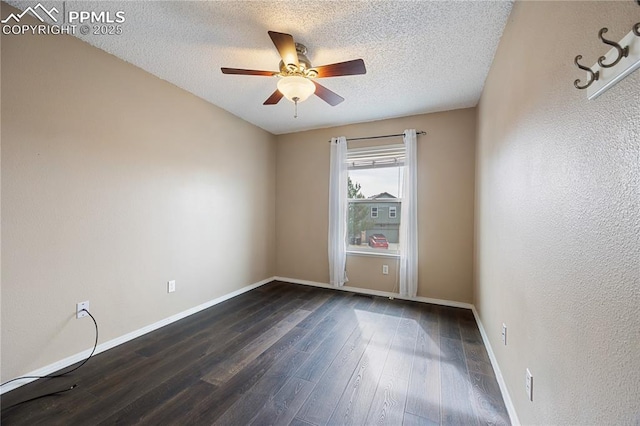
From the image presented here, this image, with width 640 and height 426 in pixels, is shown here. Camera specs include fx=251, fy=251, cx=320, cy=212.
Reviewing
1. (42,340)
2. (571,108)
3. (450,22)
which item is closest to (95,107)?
(42,340)

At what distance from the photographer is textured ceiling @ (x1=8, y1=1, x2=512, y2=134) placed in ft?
5.48

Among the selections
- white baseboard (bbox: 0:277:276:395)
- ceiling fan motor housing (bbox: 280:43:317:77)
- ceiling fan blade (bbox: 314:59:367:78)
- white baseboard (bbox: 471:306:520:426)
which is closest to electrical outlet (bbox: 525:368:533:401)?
white baseboard (bbox: 471:306:520:426)

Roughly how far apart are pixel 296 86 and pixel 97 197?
1879 millimetres

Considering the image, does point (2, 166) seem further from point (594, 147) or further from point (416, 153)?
point (416, 153)

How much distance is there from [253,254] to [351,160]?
210cm

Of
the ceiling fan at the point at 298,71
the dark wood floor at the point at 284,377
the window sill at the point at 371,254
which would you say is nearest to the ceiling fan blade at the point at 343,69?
the ceiling fan at the point at 298,71

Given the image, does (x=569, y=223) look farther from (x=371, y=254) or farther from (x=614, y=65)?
(x=371, y=254)

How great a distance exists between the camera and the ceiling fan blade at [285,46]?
1579mm

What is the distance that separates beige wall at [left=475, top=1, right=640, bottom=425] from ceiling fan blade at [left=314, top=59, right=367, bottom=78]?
0.93 metres

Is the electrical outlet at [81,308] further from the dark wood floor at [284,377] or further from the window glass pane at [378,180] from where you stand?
the window glass pane at [378,180]

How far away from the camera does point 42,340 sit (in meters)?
1.80

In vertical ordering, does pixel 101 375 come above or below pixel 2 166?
below

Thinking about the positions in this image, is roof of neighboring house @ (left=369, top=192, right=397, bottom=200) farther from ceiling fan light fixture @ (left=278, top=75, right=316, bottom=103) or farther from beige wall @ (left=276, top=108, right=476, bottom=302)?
ceiling fan light fixture @ (left=278, top=75, right=316, bottom=103)

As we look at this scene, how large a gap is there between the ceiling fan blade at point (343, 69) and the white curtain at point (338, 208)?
1.87m
